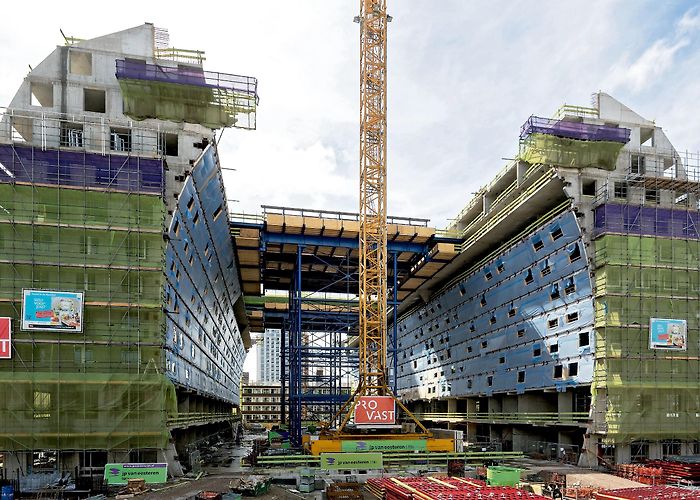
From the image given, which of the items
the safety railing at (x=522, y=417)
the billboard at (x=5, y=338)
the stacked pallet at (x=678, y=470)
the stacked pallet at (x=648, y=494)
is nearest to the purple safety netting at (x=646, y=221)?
the safety railing at (x=522, y=417)

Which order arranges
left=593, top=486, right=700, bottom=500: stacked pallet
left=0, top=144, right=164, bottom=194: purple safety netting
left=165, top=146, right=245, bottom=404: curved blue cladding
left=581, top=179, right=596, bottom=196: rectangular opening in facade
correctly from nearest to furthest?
left=593, top=486, right=700, bottom=500: stacked pallet
left=0, top=144, right=164, bottom=194: purple safety netting
left=165, top=146, right=245, bottom=404: curved blue cladding
left=581, top=179, right=596, bottom=196: rectangular opening in facade

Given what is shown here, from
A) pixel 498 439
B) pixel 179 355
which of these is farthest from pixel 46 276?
pixel 498 439

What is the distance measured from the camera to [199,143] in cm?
3506

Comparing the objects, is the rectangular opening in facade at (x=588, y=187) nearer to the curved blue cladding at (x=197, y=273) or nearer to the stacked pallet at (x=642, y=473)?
the stacked pallet at (x=642, y=473)

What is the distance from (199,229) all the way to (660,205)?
34.2m

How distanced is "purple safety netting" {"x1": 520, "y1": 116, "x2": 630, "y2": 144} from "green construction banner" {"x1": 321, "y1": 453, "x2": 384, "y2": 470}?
25.3 m

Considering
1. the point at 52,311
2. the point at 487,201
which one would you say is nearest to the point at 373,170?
the point at 487,201

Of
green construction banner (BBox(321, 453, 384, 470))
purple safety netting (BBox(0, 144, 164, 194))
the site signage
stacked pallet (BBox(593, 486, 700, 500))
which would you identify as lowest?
green construction banner (BBox(321, 453, 384, 470))

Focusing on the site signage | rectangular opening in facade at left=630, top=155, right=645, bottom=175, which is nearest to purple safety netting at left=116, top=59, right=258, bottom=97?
the site signage

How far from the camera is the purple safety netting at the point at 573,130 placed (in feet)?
134

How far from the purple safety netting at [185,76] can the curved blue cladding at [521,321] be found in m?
24.4

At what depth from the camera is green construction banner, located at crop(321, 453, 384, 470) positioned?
1292 inches

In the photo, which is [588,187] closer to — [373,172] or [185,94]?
[373,172]

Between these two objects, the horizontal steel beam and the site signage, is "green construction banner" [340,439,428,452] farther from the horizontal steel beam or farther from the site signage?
the horizontal steel beam
